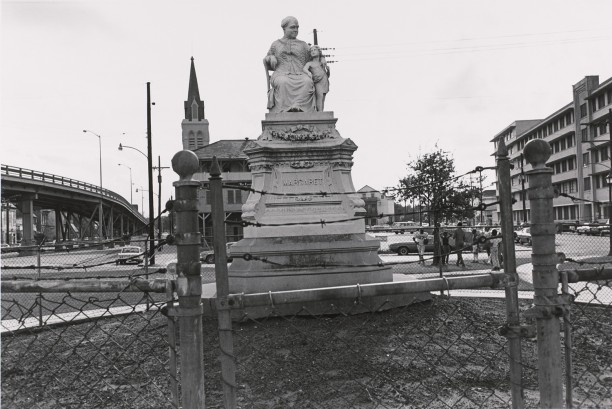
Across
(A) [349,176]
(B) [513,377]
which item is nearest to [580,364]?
(B) [513,377]

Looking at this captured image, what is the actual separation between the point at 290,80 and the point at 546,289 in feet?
28.4

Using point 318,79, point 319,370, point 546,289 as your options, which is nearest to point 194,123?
point 318,79

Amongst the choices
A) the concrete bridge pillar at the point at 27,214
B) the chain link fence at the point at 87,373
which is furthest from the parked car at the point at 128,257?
the concrete bridge pillar at the point at 27,214

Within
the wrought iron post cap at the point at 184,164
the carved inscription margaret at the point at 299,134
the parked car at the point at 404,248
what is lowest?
the parked car at the point at 404,248

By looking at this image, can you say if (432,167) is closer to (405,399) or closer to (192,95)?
(405,399)

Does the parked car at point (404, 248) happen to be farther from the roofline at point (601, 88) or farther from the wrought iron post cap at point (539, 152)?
the roofline at point (601, 88)

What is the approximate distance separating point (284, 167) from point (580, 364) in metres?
6.10

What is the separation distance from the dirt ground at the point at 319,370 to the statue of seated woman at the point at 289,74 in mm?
4926

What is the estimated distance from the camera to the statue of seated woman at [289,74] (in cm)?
1084

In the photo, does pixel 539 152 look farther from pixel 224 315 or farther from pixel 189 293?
pixel 189 293

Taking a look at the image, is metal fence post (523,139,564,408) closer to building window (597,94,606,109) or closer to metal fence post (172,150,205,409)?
metal fence post (172,150,205,409)

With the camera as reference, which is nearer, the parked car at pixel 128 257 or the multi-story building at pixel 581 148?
the parked car at pixel 128 257

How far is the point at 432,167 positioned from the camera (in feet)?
81.3

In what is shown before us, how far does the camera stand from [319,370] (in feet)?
18.0
